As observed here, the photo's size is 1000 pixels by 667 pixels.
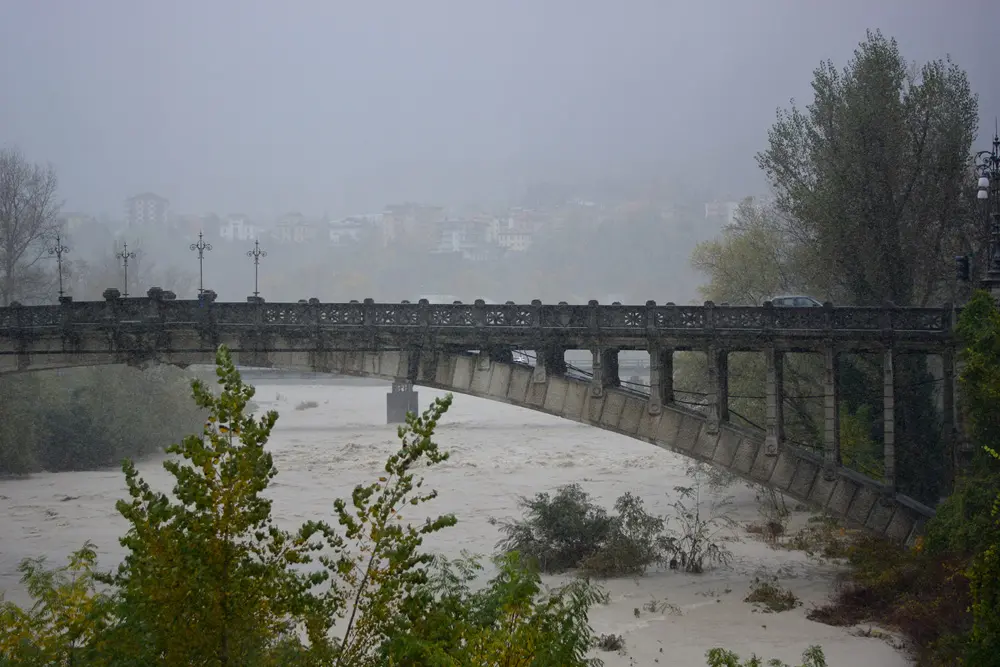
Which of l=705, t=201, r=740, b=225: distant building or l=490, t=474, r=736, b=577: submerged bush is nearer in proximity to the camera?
l=490, t=474, r=736, b=577: submerged bush

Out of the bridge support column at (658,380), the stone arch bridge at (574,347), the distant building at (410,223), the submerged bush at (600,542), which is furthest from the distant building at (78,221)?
the bridge support column at (658,380)

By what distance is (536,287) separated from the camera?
126 metres

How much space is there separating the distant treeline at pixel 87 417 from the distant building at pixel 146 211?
103 metres

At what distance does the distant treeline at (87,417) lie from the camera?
42.4 m

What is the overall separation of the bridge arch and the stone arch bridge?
0.03m

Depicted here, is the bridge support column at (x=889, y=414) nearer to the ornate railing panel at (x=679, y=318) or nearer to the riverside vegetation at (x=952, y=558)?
the riverside vegetation at (x=952, y=558)

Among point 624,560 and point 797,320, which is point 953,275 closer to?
point 797,320

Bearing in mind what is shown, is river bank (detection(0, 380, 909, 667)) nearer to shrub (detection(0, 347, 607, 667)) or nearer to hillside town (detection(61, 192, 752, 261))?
shrub (detection(0, 347, 607, 667))

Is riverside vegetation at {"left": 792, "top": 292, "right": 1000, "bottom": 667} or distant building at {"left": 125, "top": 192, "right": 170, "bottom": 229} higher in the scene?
distant building at {"left": 125, "top": 192, "right": 170, "bottom": 229}

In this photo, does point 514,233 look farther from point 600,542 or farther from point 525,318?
point 525,318

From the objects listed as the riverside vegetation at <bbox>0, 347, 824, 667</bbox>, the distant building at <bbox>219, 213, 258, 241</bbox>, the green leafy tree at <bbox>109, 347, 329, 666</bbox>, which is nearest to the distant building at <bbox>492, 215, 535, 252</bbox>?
the distant building at <bbox>219, 213, 258, 241</bbox>

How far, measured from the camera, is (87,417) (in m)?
46.8

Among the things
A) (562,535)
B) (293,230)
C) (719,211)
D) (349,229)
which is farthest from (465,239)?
(562,535)

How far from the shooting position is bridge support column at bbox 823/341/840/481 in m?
24.7
